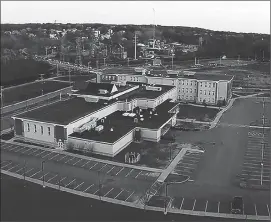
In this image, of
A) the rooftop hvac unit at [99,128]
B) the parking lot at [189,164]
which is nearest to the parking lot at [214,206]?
the parking lot at [189,164]

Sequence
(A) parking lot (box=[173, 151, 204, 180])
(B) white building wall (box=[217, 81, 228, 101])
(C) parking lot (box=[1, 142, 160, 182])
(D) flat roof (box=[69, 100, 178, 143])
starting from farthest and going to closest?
(B) white building wall (box=[217, 81, 228, 101])
(D) flat roof (box=[69, 100, 178, 143])
(A) parking lot (box=[173, 151, 204, 180])
(C) parking lot (box=[1, 142, 160, 182])

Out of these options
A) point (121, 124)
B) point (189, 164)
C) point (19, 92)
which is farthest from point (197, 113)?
point (19, 92)

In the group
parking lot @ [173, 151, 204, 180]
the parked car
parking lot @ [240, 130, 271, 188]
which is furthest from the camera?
parking lot @ [173, 151, 204, 180]

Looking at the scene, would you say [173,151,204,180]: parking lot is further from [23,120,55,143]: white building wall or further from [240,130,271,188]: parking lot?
[23,120,55,143]: white building wall

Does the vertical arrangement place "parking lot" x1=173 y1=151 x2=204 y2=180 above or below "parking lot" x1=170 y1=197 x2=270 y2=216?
above

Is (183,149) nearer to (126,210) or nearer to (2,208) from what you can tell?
(126,210)

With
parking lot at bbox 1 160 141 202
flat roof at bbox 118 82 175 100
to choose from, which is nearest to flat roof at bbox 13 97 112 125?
flat roof at bbox 118 82 175 100

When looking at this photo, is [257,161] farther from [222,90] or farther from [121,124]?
[222,90]
